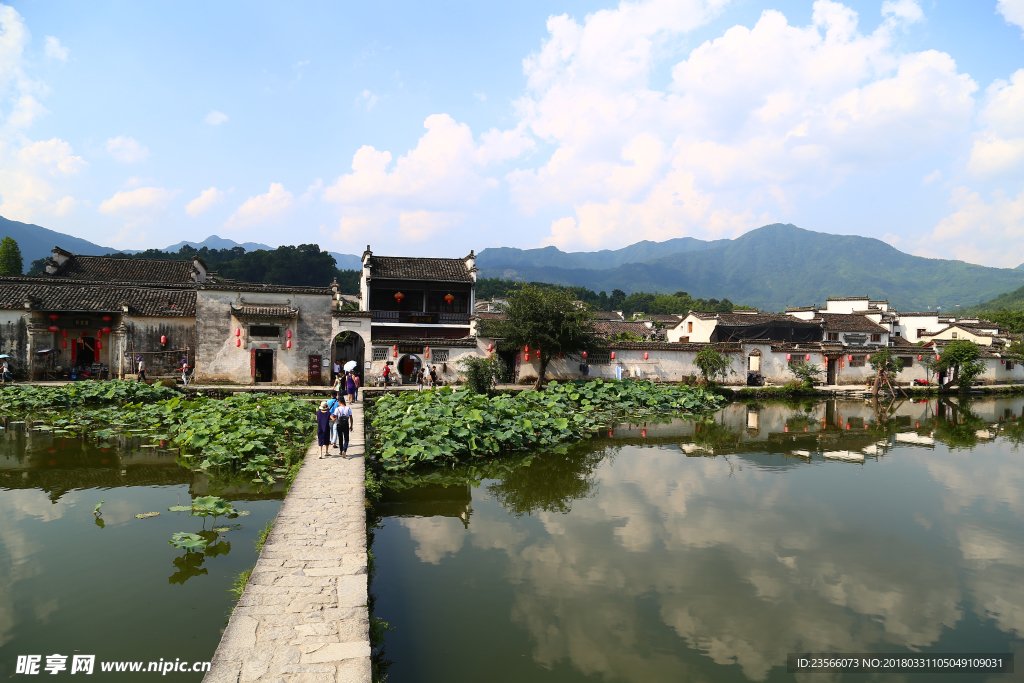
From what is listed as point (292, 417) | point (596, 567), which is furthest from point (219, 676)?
point (292, 417)

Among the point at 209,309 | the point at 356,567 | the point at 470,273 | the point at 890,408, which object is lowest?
the point at 890,408

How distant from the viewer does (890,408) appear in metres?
20.4

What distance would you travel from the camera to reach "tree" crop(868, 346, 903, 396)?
75.8ft

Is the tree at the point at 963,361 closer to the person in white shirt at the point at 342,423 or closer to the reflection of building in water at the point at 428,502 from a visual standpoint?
the reflection of building in water at the point at 428,502

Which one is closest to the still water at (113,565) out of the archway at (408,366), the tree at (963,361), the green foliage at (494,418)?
the green foliage at (494,418)

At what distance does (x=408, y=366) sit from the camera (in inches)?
805

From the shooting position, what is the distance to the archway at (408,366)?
20297 millimetres

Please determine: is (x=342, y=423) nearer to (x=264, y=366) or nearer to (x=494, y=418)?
(x=494, y=418)

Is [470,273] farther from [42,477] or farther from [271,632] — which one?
[271,632]

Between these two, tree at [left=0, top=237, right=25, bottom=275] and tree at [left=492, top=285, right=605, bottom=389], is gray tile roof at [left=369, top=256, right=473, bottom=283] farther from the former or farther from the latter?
tree at [left=0, top=237, right=25, bottom=275]

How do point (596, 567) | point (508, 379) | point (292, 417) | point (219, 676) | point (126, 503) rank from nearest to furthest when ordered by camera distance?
point (219, 676), point (596, 567), point (126, 503), point (292, 417), point (508, 379)

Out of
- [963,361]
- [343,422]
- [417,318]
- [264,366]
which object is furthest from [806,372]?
[264,366]

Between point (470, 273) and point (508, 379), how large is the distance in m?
6.48

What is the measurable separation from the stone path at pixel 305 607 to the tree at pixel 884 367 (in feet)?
79.9
